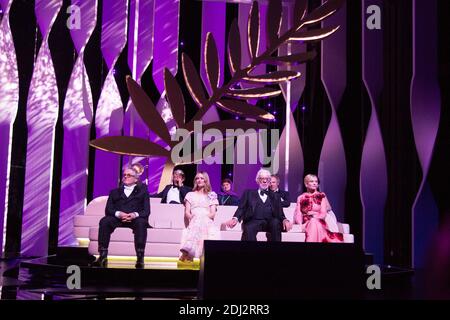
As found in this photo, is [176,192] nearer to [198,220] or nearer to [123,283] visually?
[198,220]

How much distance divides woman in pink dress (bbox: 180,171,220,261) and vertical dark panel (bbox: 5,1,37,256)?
3816 mm

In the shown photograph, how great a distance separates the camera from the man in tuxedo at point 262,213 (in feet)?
17.7

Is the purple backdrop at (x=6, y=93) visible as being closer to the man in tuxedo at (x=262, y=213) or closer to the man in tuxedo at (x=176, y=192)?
the man in tuxedo at (x=176, y=192)

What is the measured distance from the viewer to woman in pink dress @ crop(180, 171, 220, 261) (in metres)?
5.42

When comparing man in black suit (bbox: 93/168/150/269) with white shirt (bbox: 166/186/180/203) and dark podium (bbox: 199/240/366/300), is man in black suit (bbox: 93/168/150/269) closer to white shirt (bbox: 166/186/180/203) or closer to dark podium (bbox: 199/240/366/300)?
white shirt (bbox: 166/186/180/203)

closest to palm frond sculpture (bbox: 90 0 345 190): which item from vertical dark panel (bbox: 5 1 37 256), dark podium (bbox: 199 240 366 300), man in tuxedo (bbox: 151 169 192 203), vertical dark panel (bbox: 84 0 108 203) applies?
man in tuxedo (bbox: 151 169 192 203)

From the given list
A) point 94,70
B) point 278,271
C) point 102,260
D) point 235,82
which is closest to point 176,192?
point 102,260

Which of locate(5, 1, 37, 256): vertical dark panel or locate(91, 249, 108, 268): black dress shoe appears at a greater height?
locate(5, 1, 37, 256): vertical dark panel

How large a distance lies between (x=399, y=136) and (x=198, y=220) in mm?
3810

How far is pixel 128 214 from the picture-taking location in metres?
5.21

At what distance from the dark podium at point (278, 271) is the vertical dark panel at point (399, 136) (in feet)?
16.5

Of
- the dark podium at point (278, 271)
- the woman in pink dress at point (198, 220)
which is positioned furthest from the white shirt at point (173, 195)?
the dark podium at point (278, 271)

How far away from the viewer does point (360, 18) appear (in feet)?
28.6
